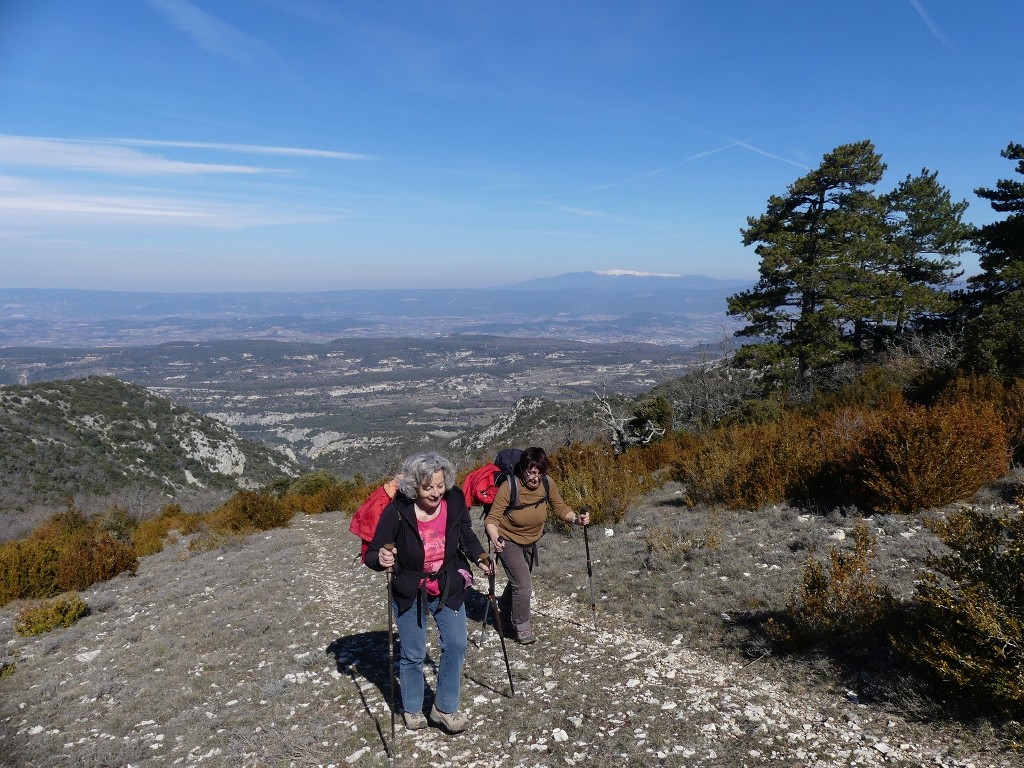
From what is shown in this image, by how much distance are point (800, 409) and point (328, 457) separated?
56.9 meters

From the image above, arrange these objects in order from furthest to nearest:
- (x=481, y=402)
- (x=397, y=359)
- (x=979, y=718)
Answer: (x=397, y=359)
(x=481, y=402)
(x=979, y=718)

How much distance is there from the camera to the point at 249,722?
438cm

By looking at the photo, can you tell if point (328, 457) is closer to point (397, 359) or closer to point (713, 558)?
point (713, 558)

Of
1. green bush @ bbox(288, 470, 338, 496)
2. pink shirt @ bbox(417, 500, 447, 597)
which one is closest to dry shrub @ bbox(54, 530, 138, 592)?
green bush @ bbox(288, 470, 338, 496)

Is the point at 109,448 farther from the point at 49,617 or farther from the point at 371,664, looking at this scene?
the point at 371,664

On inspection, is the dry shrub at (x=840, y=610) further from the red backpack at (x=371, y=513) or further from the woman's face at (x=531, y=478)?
the red backpack at (x=371, y=513)

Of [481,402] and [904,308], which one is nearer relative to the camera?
[904,308]

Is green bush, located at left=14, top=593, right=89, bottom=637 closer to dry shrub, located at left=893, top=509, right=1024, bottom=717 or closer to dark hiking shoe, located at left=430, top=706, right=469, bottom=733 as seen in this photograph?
dark hiking shoe, located at left=430, top=706, right=469, bottom=733

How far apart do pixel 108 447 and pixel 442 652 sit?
142 ft

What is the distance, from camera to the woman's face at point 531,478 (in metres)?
5.09

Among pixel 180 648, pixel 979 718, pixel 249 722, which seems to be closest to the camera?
pixel 979 718

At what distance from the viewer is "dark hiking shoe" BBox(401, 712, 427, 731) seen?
398 centimetres

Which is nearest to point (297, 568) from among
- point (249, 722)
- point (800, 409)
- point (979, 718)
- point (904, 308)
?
point (249, 722)

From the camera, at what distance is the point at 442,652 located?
387 cm
